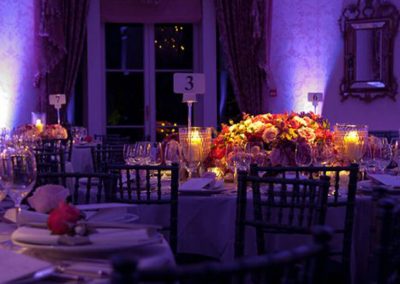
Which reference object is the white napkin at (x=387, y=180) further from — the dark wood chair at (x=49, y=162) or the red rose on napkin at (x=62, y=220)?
the red rose on napkin at (x=62, y=220)

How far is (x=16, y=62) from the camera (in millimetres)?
9414

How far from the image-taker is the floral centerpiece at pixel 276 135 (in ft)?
11.9

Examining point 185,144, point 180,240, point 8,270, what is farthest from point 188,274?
point 185,144

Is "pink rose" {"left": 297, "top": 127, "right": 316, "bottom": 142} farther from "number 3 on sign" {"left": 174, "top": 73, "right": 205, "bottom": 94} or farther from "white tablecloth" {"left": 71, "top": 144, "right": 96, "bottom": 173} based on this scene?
"white tablecloth" {"left": 71, "top": 144, "right": 96, "bottom": 173}

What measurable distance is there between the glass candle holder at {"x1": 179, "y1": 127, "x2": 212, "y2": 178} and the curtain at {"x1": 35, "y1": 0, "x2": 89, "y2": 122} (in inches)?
232

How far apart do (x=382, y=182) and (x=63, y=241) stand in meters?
2.12

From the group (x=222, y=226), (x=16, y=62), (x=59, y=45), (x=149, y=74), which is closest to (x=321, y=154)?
(x=222, y=226)

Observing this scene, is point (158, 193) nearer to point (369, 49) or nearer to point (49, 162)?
point (49, 162)

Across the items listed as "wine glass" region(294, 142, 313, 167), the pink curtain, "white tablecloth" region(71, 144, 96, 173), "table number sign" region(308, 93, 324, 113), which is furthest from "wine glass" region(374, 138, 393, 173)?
the pink curtain

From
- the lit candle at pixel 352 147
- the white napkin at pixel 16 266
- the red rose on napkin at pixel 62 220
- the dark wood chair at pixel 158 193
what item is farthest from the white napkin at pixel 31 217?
the lit candle at pixel 352 147

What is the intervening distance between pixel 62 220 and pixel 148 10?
8306 millimetres

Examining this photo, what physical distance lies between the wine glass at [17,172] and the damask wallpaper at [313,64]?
7654 millimetres

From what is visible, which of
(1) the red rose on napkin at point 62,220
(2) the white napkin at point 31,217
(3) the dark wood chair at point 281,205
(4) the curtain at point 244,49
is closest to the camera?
(1) the red rose on napkin at point 62,220

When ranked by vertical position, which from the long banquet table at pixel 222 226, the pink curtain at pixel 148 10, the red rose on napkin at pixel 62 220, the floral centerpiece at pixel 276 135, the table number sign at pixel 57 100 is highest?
the pink curtain at pixel 148 10
